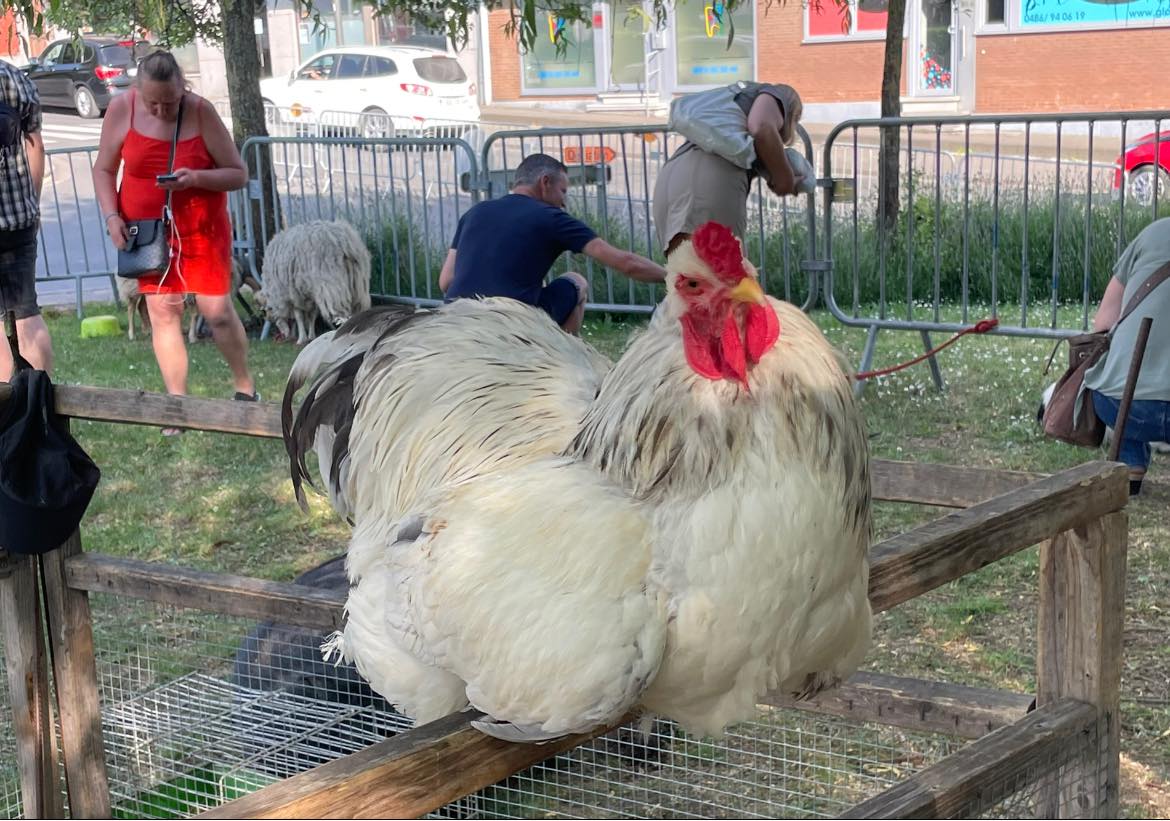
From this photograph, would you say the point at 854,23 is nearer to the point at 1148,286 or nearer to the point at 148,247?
the point at 148,247

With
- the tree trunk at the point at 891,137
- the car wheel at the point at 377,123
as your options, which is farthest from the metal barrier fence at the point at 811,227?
the car wheel at the point at 377,123

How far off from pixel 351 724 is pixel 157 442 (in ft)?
13.1

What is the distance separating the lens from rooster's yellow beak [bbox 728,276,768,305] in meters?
2.25

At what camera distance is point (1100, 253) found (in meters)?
9.76

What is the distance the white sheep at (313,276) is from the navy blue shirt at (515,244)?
158 inches

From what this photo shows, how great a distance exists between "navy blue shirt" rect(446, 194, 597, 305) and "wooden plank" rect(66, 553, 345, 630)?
2.55 m

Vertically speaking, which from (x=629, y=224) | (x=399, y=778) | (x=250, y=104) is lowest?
(x=399, y=778)

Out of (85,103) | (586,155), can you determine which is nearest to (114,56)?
(85,103)

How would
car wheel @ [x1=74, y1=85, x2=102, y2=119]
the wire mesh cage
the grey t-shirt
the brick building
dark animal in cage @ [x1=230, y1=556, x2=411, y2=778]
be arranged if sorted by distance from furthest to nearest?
car wheel @ [x1=74, y1=85, x2=102, y2=119] < the brick building < the grey t-shirt < dark animal in cage @ [x1=230, y1=556, x2=411, y2=778] < the wire mesh cage

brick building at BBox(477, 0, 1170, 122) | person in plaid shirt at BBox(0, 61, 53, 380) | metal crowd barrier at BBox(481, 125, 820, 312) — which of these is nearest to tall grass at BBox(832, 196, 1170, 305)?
metal crowd barrier at BBox(481, 125, 820, 312)

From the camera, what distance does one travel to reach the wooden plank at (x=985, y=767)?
2219mm

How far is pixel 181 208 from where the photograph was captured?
7.10 metres

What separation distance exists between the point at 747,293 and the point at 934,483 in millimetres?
945

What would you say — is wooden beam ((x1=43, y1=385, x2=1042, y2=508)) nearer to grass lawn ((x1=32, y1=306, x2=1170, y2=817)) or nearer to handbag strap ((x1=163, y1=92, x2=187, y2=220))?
grass lawn ((x1=32, y1=306, x2=1170, y2=817))
